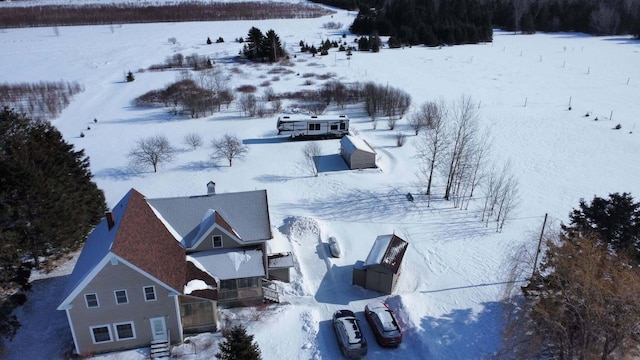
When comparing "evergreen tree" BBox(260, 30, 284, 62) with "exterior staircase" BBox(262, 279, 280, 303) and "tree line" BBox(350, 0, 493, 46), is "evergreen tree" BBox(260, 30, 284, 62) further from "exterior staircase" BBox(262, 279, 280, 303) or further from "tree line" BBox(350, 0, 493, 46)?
"exterior staircase" BBox(262, 279, 280, 303)

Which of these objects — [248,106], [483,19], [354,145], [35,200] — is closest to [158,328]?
[35,200]

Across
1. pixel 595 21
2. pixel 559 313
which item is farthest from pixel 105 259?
pixel 595 21

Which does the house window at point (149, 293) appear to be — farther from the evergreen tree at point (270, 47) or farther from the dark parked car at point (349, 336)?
the evergreen tree at point (270, 47)

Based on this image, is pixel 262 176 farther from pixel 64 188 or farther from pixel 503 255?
pixel 503 255

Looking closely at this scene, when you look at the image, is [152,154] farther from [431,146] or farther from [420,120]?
[420,120]

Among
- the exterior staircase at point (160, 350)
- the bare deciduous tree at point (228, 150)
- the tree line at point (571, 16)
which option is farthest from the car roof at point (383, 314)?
the tree line at point (571, 16)
